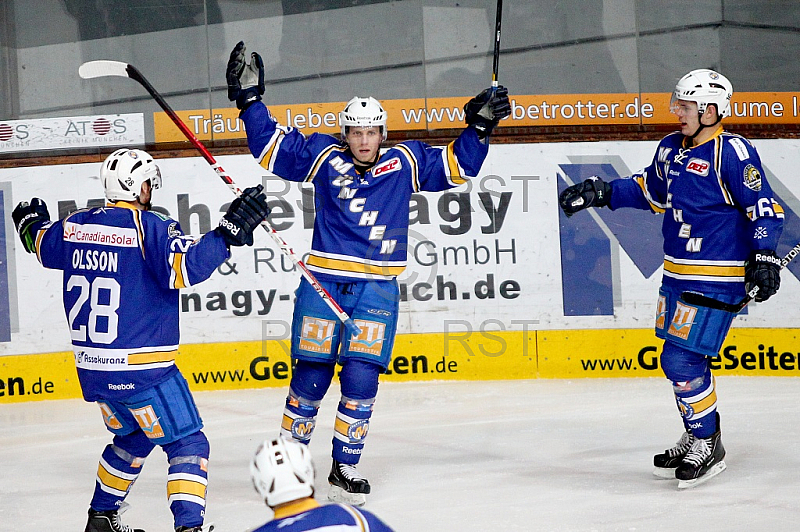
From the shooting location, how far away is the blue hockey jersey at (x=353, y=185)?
4090mm

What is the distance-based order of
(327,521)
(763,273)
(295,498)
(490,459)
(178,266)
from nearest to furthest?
(327,521) < (295,498) < (178,266) < (763,273) < (490,459)

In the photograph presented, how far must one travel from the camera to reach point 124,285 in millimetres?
3211

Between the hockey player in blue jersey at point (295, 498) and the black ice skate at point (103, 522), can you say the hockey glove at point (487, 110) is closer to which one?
the black ice skate at point (103, 522)

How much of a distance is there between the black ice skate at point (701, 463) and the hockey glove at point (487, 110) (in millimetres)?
1550

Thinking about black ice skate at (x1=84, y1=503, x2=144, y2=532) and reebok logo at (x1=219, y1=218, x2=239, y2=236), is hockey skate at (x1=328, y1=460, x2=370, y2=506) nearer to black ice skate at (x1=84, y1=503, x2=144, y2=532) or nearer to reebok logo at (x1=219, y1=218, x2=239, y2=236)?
black ice skate at (x1=84, y1=503, x2=144, y2=532)

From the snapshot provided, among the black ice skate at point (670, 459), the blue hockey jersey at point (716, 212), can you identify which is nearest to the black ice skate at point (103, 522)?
the black ice skate at point (670, 459)

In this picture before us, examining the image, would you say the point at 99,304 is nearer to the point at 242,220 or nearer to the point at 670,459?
the point at 242,220

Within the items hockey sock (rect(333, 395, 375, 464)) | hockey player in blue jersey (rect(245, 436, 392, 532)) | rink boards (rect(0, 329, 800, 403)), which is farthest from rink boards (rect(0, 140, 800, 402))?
hockey player in blue jersey (rect(245, 436, 392, 532))

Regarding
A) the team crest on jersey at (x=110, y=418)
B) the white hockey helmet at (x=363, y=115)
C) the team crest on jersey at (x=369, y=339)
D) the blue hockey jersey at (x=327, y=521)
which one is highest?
the white hockey helmet at (x=363, y=115)

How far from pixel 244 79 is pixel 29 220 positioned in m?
1.06

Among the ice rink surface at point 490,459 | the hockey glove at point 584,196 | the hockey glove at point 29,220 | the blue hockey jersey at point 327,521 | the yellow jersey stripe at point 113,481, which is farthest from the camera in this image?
the hockey glove at point 584,196

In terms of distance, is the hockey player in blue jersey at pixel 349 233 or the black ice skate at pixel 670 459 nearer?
the hockey player in blue jersey at pixel 349 233

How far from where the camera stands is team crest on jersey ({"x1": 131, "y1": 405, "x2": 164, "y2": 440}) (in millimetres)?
3199

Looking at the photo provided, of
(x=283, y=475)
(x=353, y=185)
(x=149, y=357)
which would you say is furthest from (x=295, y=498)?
(x=353, y=185)
